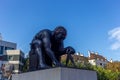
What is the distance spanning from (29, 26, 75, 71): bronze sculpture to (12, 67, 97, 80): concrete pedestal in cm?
28

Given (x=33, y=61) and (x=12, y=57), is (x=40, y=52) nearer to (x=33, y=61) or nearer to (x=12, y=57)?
(x=33, y=61)

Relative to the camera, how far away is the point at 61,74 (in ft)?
17.2

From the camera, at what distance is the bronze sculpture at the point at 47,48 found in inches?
244

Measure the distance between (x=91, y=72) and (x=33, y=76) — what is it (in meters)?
1.19

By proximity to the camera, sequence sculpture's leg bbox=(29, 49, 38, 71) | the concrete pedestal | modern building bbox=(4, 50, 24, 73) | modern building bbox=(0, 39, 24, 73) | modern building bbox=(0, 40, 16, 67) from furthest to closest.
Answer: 1. modern building bbox=(0, 40, 16, 67)
2. modern building bbox=(4, 50, 24, 73)
3. modern building bbox=(0, 39, 24, 73)
4. sculpture's leg bbox=(29, 49, 38, 71)
5. the concrete pedestal

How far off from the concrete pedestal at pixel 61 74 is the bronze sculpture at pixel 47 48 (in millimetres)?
277

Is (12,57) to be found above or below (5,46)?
below

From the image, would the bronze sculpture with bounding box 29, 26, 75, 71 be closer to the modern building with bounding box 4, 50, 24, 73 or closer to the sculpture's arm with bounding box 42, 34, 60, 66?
the sculpture's arm with bounding box 42, 34, 60, 66

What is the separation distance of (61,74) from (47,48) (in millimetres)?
1107

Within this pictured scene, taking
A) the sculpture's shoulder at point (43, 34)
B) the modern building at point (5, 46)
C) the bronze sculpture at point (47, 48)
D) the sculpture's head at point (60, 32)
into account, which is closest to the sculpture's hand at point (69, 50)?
the bronze sculpture at point (47, 48)

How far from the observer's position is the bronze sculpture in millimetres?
6195

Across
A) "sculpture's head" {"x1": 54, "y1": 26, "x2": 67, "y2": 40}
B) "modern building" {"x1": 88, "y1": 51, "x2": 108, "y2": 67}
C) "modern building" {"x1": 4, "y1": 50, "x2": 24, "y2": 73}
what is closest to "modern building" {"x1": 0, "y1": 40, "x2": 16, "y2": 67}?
"modern building" {"x1": 4, "y1": 50, "x2": 24, "y2": 73}

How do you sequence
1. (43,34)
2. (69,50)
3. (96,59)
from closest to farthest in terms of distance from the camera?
(69,50), (43,34), (96,59)

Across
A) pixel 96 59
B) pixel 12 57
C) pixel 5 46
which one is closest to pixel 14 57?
pixel 12 57
